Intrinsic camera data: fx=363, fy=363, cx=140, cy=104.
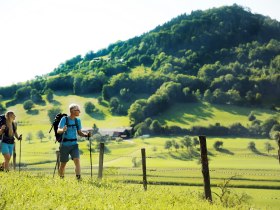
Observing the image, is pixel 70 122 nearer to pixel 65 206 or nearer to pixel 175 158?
pixel 65 206

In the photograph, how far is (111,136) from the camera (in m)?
156

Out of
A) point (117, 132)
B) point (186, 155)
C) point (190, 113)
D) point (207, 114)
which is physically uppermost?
point (190, 113)

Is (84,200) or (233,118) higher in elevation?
(84,200)

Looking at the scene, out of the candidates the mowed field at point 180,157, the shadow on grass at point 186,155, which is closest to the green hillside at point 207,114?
the mowed field at point 180,157

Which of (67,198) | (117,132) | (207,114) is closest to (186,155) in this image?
(117,132)

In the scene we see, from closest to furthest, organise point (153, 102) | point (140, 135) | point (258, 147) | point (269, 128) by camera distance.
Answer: point (258, 147) < point (269, 128) < point (140, 135) < point (153, 102)

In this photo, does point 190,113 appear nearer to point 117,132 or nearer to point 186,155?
point 117,132

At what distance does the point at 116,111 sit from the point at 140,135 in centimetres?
4003

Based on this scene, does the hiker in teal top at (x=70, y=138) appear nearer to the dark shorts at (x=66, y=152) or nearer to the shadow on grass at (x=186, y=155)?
the dark shorts at (x=66, y=152)

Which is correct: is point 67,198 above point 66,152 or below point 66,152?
below

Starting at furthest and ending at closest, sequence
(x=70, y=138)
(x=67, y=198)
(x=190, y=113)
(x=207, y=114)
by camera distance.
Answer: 1. (x=190, y=113)
2. (x=207, y=114)
3. (x=70, y=138)
4. (x=67, y=198)

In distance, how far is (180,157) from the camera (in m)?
116

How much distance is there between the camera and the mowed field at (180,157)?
5644cm

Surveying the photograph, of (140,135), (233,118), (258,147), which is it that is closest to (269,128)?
(233,118)
